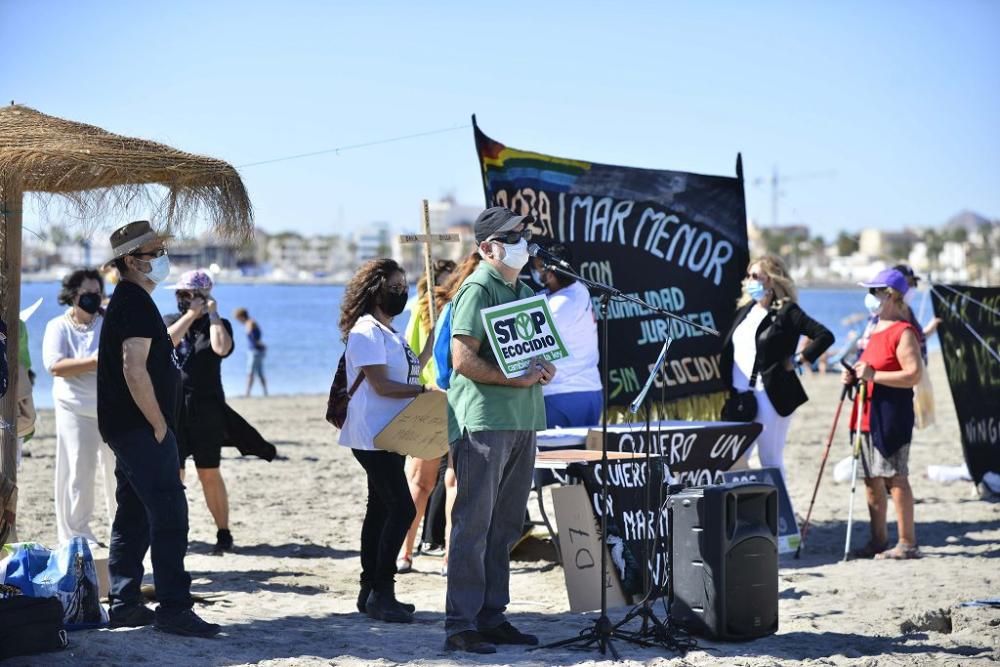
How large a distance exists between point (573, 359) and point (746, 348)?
1.56 meters

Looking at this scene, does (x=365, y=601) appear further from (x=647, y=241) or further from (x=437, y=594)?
(x=647, y=241)

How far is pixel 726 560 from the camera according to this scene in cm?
575

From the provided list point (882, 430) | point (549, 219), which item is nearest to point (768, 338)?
point (882, 430)

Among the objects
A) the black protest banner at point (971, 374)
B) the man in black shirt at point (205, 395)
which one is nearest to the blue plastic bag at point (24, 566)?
the man in black shirt at point (205, 395)

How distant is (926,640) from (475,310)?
2.83 m

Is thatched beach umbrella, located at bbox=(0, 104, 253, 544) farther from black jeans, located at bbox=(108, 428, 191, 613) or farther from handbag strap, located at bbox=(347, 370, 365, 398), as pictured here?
handbag strap, located at bbox=(347, 370, 365, 398)

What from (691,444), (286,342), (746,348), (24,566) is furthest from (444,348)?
(286,342)

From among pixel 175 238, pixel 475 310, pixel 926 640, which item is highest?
pixel 175 238

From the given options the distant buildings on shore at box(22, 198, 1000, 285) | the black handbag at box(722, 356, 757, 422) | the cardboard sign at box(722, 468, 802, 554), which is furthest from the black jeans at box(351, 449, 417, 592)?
the distant buildings on shore at box(22, 198, 1000, 285)

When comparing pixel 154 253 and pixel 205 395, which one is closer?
pixel 154 253

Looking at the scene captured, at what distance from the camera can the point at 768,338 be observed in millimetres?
8562

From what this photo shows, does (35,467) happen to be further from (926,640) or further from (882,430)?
(926,640)

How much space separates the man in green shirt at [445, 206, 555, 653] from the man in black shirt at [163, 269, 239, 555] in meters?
3.09

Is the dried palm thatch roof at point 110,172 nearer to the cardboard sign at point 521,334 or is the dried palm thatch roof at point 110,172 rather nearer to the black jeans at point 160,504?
the black jeans at point 160,504
